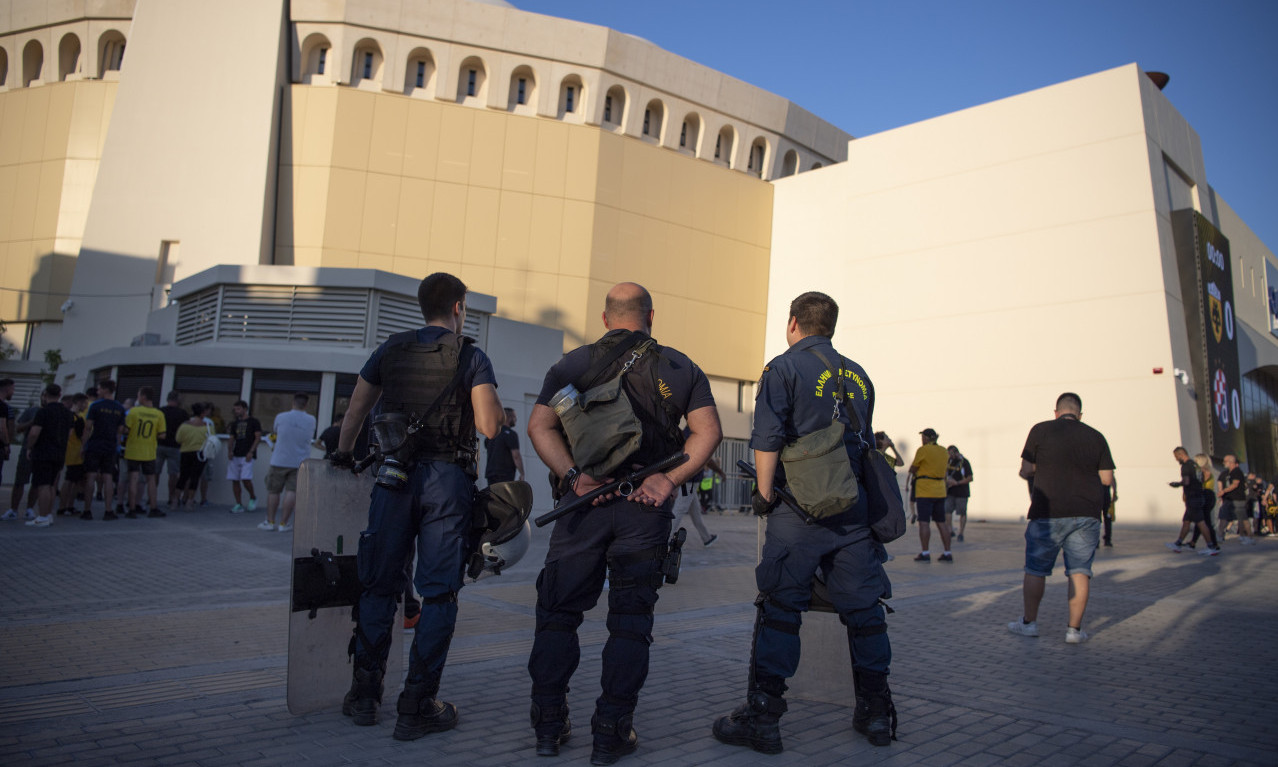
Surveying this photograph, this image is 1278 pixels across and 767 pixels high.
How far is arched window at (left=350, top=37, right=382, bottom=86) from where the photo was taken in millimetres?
27891

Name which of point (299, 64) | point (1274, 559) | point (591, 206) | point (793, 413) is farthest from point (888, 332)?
point (793, 413)

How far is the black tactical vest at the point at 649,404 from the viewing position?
3354 millimetres

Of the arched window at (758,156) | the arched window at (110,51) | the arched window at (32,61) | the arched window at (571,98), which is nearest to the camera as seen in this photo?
the arched window at (571,98)

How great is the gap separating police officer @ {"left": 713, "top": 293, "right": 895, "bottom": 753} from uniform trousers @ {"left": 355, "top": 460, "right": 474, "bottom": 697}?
125 cm

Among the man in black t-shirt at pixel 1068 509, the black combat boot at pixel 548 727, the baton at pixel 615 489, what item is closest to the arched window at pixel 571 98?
the man in black t-shirt at pixel 1068 509

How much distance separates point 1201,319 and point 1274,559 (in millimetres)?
11672

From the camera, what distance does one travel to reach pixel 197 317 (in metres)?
17.7

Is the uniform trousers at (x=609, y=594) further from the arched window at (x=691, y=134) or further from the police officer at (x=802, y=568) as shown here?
the arched window at (x=691, y=134)

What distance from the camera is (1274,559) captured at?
42.5 ft

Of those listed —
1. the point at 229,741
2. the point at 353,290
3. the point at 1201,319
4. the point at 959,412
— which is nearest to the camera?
the point at 229,741

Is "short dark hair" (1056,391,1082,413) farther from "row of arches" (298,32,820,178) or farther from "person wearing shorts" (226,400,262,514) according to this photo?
"row of arches" (298,32,820,178)

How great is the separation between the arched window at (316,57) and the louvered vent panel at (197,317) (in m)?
12.8

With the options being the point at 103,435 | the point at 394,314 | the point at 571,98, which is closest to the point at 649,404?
the point at 103,435

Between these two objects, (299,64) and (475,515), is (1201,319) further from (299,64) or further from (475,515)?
(299,64)
